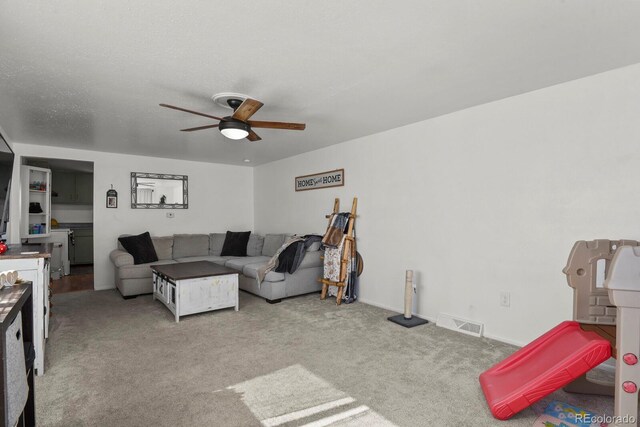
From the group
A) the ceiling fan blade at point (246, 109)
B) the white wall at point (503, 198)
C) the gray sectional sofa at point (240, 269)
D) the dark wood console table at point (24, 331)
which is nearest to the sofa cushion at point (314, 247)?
the gray sectional sofa at point (240, 269)

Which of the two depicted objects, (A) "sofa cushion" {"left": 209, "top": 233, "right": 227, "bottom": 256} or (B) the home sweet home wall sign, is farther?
(A) "sofa cushion" {"left": 209, "top": 233, "right": 227, "bottom": 256}

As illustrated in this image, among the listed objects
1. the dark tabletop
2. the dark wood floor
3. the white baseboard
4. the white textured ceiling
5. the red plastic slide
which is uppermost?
the white textured ceiling

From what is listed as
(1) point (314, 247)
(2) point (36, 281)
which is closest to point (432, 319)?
(1) point (314, 247)

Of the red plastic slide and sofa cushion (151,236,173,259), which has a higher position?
sofa cushion (151,236,173,259)

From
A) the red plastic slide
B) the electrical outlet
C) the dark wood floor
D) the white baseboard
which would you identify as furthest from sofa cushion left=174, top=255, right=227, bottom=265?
the red plastic slide

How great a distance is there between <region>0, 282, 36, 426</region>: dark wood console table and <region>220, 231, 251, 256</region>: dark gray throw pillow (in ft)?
14.2

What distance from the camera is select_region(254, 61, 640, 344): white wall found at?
2578 mm

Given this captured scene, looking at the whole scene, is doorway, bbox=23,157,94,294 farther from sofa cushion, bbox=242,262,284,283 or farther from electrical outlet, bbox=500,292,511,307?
electrical outlet, bbox=500,292,511,307

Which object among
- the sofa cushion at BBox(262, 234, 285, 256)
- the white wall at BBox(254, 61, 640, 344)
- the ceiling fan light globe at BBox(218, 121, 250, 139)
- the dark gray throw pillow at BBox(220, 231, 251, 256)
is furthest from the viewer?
the dark gray throw pillow at BBox(220, 231, 251, 256)

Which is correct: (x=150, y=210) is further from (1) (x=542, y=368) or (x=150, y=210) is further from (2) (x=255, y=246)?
(1) (x=542, y=368)

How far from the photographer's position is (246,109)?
110 inches

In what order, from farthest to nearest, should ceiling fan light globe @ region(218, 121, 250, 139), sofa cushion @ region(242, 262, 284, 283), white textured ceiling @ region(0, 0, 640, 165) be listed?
sofa cushion @ region(242, 262, 284, 283), ceiling fan light globe @ region(218, 121, 250, 139), white textured ceiling @ region(0, 0, 640, 165)

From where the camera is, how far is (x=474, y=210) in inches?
133

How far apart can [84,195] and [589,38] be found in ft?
29.4
